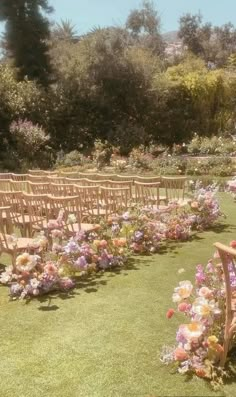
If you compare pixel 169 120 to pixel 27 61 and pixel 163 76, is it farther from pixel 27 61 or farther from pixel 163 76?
pixel 27 61

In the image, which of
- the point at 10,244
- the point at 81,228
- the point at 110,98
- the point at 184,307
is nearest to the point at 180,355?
the point at 184,307

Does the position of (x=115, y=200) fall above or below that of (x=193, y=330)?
above

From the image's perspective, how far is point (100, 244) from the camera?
5789 mm

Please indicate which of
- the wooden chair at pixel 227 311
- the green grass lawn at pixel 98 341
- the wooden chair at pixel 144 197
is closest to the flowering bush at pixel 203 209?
the wooden chair at pixel 144 197

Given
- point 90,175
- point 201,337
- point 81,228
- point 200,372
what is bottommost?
point 200,372

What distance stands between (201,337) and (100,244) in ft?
8.36

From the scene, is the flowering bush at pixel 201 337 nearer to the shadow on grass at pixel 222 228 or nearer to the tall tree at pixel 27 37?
the shadow on grass at pixel 222 228

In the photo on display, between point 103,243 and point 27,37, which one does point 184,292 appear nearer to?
point 103,243

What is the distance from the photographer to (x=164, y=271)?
18.8 ft

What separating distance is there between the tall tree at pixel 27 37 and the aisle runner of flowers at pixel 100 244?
1756 centimetres

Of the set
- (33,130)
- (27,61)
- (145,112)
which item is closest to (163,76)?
(145,112)

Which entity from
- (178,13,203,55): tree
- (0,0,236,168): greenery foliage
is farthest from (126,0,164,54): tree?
(0,0,236,168): greenery foliage

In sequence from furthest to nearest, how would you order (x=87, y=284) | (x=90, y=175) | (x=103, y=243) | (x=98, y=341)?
(x=90, y=175) → (x=103, y=243) → (x=87, y=284) → (x=98, y=341)

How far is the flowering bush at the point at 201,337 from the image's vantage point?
3.32 m
